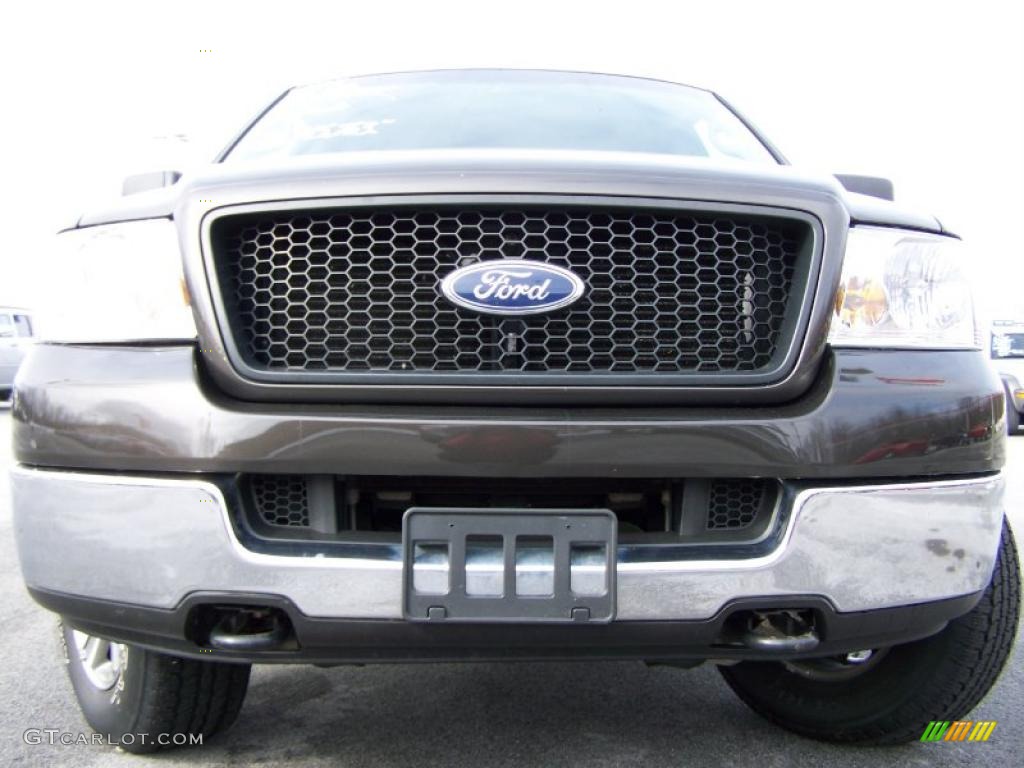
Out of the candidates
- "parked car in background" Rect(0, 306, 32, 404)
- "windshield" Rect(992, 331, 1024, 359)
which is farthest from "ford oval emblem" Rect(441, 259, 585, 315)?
"parked car in background" Rect(0, 306, 32, 404)

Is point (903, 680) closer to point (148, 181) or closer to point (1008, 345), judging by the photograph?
point (148, 181)

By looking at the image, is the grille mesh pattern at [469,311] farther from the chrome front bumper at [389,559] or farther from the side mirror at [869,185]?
the side mirror at [869,185]

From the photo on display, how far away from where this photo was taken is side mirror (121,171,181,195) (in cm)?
239

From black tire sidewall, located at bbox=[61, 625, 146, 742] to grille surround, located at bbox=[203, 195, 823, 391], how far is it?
0.83m

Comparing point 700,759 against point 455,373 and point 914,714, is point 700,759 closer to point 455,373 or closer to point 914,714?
point 914,714

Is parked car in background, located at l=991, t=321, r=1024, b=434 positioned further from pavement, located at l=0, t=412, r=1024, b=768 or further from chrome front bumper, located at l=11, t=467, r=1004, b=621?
chrome front bumper, located at l=11, t=467, r=1004, b=621

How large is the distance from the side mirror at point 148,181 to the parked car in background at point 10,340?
13.9 metres

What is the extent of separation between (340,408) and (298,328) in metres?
0.21

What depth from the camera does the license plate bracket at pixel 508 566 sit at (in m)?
1.57

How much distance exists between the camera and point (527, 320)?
173 cm

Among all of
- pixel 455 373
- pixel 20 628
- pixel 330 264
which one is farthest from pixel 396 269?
pixel 20 628

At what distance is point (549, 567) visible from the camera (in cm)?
159

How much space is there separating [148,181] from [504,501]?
1.44 m

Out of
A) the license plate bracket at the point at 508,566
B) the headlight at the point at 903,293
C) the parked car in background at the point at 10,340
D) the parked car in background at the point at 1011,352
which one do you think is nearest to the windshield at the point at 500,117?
the headlight at the point at 903,293
